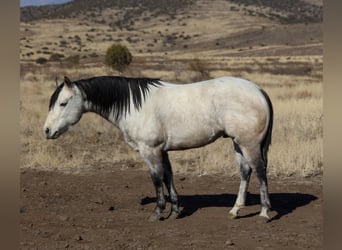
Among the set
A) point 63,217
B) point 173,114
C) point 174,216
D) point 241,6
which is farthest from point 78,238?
point 241,6

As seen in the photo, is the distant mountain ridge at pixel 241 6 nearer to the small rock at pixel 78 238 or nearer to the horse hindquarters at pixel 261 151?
the horse hindquarters at pixel 261 151

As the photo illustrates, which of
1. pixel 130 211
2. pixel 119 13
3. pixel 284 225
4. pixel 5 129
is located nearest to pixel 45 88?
pixel 130 211

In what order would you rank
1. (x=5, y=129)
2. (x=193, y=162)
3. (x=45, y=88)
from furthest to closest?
(x=45, y=88) < (x=193, y=162) < (x=5, y=129)

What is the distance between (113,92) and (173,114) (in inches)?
32.2

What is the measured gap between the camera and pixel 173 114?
19.7 ft

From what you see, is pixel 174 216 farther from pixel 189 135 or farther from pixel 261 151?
pixel 261 151

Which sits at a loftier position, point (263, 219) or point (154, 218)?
point (263, 219)

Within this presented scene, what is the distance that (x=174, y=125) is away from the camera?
237 inches

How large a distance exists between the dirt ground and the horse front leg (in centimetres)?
16

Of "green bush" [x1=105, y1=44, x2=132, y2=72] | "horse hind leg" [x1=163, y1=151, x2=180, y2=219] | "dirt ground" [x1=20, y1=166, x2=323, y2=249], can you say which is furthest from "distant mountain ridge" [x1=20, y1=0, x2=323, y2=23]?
"horse hind leg" [x1=163, y1=151, x2=180, y2=219]

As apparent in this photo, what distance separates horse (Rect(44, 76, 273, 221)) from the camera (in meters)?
5.88

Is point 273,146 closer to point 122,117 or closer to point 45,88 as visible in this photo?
point 122,117

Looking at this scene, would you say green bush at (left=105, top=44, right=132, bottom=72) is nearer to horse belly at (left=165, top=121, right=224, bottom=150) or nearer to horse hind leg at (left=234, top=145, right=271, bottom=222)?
horse belly at (left=165, top=121, right=224, bottom=150)

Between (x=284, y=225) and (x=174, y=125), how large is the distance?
1.74 meters
